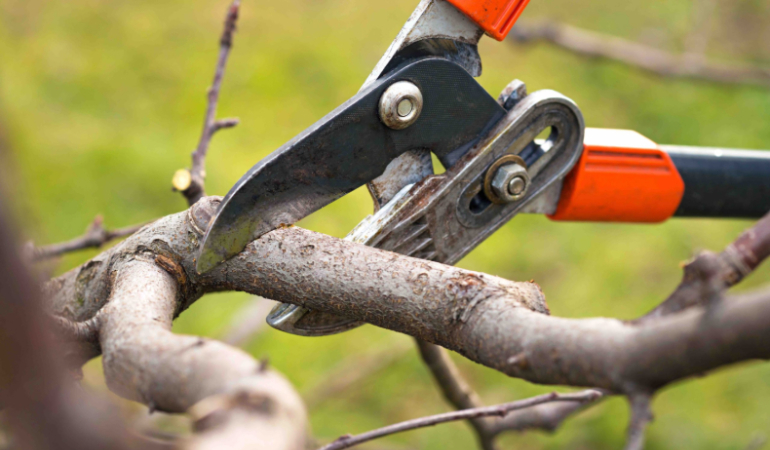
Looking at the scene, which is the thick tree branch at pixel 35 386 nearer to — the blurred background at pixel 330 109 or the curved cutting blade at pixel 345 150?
the curved cutting blade at pixel 345 150

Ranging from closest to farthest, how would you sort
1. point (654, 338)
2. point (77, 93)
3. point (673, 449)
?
point (654, 338)
point (673, 449)
point (77, 93)

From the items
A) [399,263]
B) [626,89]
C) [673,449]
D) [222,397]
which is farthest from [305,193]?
[626,89]

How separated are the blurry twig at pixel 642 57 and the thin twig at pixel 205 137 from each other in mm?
2634

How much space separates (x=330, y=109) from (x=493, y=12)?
3049mm

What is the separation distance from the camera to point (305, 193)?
1.03 metres

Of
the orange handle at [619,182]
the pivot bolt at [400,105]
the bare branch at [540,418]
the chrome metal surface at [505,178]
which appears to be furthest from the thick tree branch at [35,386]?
the bare branch at [540,418]

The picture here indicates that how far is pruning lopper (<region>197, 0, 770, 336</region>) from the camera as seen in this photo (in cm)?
100

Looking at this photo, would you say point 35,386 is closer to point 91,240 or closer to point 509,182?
point 509,182

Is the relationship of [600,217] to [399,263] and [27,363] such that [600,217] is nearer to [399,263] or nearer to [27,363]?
[399,263]

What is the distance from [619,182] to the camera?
126 cm

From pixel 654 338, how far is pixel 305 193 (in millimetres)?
602

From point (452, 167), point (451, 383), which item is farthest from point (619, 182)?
point (451, 383)

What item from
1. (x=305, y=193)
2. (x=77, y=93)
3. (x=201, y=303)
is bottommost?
(x=305, y=193)

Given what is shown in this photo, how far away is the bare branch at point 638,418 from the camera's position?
637 mm
